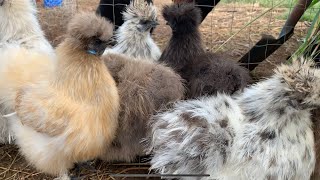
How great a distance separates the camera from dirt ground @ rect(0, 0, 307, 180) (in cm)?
244

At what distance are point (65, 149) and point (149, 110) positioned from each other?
515 mm

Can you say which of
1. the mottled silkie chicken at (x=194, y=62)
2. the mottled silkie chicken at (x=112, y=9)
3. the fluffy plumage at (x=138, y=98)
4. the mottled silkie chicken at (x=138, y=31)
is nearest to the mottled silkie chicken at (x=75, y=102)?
the fluffy plumage at (x=138, y=98)

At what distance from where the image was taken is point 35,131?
6.88ft

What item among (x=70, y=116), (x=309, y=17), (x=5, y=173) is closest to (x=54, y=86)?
(x=70, y=116)

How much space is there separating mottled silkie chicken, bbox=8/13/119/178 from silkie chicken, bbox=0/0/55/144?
210 millimetres

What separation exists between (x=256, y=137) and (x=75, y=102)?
0.96 meters

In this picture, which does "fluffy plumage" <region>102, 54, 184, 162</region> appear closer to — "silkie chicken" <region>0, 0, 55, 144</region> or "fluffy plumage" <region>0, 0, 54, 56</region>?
"silkie chicken" <region>0, 0, 55, 144</region>

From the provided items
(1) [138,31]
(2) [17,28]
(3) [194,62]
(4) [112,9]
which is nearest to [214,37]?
(4) [112,9]

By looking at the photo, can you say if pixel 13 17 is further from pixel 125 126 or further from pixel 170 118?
pixel 170 118

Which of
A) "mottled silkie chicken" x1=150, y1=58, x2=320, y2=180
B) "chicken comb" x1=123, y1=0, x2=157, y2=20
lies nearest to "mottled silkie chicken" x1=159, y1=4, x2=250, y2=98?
"chicken comb" x1=123, y1=0, x2=157, y2=20

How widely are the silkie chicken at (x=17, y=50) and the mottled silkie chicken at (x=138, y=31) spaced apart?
1.91ft

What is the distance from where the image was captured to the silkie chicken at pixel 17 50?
7.54ft

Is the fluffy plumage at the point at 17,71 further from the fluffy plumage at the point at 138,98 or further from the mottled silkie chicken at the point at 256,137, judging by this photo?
the mottled silkie chicken at the point at 256,137

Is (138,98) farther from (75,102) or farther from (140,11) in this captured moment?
(140,11)
